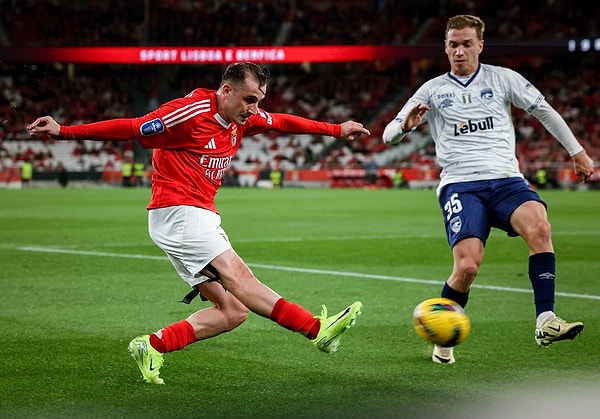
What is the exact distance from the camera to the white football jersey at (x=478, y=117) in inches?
268

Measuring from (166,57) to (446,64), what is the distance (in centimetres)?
1492

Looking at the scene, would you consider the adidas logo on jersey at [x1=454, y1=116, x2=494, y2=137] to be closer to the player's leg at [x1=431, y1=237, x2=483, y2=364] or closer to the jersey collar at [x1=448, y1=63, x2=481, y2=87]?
the jersey collar at [x1=448, y1=63, x2=481, y2=87]

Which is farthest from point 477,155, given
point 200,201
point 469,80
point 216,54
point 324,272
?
point 216,54

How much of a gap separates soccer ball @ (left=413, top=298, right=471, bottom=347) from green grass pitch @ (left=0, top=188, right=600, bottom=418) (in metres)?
0.23

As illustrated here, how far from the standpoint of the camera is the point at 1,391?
18.2 feet

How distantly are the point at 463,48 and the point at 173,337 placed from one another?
9.28 ft

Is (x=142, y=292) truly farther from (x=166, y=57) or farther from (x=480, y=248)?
(x=166, y=57)

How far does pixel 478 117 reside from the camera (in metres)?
6.88

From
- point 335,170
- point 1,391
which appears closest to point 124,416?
point 1,391

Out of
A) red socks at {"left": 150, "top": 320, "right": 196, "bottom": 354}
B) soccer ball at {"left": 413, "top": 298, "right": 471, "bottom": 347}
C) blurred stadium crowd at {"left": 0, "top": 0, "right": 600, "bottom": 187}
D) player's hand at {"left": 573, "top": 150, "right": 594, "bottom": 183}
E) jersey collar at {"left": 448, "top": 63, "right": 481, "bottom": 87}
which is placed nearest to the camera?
red socks at {"left": 150, "top": 320, "right": 196, "bottom": 354}

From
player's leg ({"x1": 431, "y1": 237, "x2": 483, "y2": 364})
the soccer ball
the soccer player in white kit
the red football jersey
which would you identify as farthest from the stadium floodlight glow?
the red football jersey

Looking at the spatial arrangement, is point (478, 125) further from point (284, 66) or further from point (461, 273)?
point (284, 66)

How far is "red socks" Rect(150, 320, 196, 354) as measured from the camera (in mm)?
6008

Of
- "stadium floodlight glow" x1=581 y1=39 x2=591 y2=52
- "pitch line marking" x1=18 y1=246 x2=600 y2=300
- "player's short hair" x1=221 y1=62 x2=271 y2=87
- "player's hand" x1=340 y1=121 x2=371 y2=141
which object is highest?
"stadium floodlight glow" x1=581 y1=39 x2=591 y2=52
